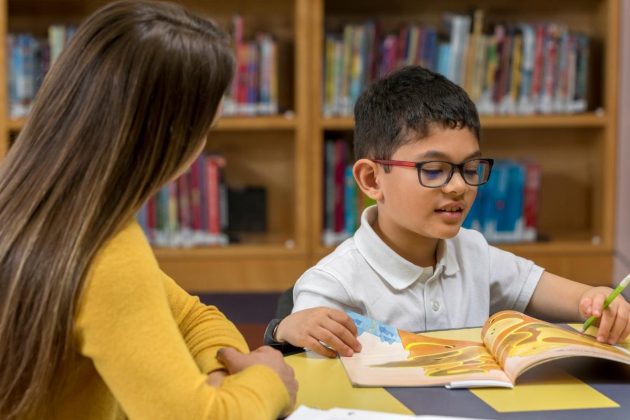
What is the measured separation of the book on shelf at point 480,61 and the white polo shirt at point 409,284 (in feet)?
5.64

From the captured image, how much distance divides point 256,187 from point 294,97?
345mm

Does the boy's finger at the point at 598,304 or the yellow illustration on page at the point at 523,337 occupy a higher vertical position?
the boy's finger at the point at 598,304

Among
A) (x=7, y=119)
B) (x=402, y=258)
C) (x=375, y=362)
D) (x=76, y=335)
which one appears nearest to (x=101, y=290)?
(x=76, y=335)

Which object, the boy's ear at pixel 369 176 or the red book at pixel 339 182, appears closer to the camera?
the boy's ear at pixel 369 176

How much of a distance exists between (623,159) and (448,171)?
1964 millimetres

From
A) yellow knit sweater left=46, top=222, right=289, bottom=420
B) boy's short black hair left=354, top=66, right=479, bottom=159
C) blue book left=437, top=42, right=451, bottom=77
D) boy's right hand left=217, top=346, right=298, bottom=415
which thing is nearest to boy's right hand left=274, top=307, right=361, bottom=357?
boy's right hand left=217, top=346, right=298, bottom=415

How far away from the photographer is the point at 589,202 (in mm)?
3578

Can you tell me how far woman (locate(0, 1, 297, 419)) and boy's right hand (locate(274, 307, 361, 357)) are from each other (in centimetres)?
21

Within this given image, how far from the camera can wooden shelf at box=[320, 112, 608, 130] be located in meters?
3.24

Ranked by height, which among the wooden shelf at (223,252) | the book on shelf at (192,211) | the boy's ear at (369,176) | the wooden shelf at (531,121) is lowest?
the wooden shelf at (223,252)

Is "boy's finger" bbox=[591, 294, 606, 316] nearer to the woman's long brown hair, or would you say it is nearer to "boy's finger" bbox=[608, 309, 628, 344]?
"boy's finger" bbox=[608, 309, 628, 344]

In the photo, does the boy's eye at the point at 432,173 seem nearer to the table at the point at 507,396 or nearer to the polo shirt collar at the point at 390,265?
the polo shirt collar at the point at 390,265

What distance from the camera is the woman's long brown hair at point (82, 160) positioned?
3.07 feet

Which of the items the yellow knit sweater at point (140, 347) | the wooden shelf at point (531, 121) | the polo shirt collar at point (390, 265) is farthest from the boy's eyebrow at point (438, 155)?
the wooden shelf at point (531, 121)
